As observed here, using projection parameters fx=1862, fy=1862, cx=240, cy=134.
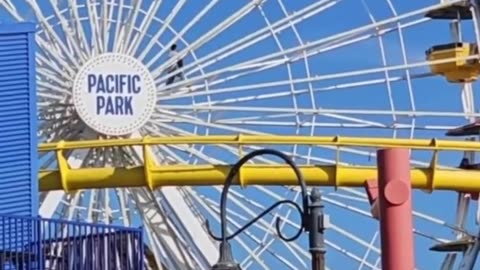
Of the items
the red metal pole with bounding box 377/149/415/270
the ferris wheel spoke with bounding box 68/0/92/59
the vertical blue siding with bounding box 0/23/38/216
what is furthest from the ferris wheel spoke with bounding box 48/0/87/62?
the red metal pole with bounding box 377/149/415/270

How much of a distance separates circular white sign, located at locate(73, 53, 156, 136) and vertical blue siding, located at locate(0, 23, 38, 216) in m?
7.38

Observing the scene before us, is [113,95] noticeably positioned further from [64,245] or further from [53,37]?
A: [64,245]

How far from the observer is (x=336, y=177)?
32500 mm

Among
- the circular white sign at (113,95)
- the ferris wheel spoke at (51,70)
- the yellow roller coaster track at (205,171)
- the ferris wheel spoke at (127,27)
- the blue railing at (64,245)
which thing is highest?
the ferris wheel spoke at (127,27)

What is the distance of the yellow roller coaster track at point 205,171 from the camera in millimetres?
32031

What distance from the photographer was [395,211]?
1936 centimetres

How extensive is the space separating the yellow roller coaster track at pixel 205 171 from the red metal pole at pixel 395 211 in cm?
1244

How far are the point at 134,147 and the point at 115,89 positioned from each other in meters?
1.19

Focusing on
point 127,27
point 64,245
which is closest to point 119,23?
point 127,27

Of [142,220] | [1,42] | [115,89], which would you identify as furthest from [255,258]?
[1,42]

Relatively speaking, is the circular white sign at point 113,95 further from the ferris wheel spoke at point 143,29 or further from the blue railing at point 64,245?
the blue railing at point 64,245

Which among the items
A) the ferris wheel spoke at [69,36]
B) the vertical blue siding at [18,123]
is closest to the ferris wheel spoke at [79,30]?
the ferris wheel spoke at [69,36]

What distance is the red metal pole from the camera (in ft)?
62.7

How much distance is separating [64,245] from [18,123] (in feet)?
7.87
